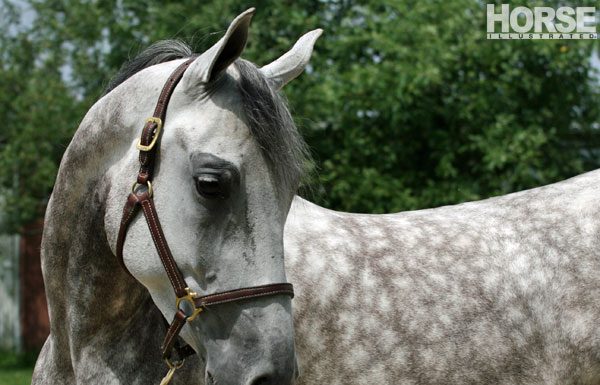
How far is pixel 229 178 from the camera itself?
2.49 metres

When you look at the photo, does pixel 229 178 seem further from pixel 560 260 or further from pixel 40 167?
pixel 40 167

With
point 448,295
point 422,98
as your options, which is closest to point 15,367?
point 422,98

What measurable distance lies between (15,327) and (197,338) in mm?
11806

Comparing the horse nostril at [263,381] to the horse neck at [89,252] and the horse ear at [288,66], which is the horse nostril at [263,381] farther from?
the horse ear at [288,66]

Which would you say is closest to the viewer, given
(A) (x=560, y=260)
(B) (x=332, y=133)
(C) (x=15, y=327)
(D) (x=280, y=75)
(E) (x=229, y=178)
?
(E) (x=229, y=178)

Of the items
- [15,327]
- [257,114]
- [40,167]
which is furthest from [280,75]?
[15,327]

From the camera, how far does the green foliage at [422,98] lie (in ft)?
26.0

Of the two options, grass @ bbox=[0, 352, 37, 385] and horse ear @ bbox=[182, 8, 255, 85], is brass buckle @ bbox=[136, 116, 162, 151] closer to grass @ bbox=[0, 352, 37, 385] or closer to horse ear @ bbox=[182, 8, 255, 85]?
horse ear @ bbox=[182, 8, 255, 85]

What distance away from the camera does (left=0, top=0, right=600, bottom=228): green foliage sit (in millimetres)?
7918

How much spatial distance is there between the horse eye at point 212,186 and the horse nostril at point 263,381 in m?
0.53

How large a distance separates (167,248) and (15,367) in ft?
35.6

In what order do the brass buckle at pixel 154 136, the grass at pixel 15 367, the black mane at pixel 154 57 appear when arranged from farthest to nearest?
the grass at pixel 15 367 < the black mane at pixel 154 57 < the brass buckle at pixel 154 136

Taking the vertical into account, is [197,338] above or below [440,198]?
above

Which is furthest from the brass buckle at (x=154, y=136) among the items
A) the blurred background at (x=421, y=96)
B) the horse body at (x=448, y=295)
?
the blurred background at (x=421, y=96)
